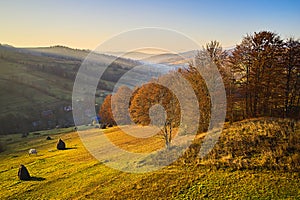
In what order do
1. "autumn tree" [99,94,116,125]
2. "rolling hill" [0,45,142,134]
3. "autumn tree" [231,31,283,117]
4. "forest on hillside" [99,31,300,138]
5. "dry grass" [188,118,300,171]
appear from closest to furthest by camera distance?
"dry grass" [188,118,300,171]
"forest on hillside" [99,31,300,138]
"autumn tree" [231,31,283,117]
"autumn tree" [99,94,116,125]
"rolling hill" [0,45,142,134]

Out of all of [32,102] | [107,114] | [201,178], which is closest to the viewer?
[201,178]

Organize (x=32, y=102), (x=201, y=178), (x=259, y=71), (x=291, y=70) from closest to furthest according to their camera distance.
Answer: (x=201, y=178) < (x=291, y=70) < (x=259, y=71) < (x=32, y=102)

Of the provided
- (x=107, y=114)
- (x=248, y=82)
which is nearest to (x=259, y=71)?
(x=248, y=82)

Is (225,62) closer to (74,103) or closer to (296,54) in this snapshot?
(296,54)

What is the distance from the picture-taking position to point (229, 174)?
24.6 m

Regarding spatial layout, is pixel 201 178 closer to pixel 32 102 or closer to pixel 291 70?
pixel 291 70

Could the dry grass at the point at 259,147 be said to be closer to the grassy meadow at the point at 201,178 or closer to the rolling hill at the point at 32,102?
the grassy meadow at the point at 201,178

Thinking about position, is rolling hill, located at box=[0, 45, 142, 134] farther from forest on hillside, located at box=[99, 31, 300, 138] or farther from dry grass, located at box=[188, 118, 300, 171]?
dry grass, located at box=[188, 118, 300, 171]

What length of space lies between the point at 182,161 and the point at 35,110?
13360 centimetres

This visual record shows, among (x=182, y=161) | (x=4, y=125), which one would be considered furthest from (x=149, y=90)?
(x=4, y=125)

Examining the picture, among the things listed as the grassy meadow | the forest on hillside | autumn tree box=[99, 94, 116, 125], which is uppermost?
the forest on hillside

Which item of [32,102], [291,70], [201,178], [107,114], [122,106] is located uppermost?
[291,70]

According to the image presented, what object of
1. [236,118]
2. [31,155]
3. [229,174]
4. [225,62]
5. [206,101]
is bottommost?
[31,155]

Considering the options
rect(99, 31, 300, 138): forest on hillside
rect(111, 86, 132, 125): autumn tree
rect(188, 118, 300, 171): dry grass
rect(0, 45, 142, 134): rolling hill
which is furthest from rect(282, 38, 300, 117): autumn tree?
rect(0, 45, 142, 134): rolling hill
